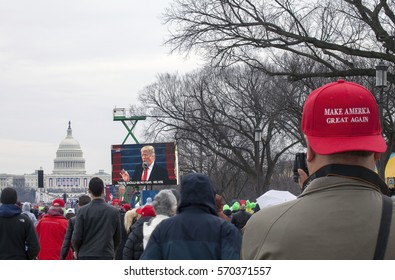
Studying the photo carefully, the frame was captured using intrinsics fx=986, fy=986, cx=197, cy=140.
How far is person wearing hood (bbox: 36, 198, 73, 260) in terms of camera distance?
1479 cm

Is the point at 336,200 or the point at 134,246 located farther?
the point at 134,246

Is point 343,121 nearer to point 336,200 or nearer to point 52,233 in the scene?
point 336,200

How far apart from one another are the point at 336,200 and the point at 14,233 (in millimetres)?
8509

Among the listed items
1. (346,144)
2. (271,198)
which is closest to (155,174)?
(271,198)

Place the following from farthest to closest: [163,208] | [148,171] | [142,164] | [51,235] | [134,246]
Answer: [142,164] → [148,171] → [51,235] → [134,246] → [163,208]

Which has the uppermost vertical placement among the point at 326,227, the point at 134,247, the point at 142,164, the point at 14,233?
the point at 142,164

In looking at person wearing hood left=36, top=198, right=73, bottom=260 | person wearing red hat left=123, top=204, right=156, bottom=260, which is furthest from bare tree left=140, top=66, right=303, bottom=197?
person wearing red hat left=123, top=204, right=156, bottom=260

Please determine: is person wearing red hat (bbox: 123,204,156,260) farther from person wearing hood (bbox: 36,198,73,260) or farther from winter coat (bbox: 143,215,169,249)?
person wearing hood (bbox: 36,198,73,260)

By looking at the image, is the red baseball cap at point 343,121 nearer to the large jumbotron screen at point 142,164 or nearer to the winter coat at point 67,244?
the winter coat at point 67,244

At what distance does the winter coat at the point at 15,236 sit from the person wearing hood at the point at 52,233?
3258mm

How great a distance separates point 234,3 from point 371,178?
60.8 feet

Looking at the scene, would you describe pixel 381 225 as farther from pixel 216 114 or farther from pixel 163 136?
pixel 163 136

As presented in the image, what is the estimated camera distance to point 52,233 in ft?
49.1
